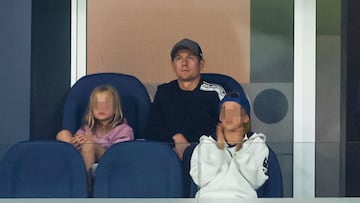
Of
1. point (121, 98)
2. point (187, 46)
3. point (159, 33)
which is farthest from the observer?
point (159, 33)

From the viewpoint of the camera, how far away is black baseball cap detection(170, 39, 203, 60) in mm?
6297

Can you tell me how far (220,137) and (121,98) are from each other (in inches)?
44.3

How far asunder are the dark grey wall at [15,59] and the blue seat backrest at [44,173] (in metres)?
1.28

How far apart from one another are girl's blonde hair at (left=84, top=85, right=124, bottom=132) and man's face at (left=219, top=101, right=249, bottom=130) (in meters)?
0.64

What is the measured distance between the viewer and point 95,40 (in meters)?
6.54

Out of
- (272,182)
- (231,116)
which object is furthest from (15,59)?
(272,182)

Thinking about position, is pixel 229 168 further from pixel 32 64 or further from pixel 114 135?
pixel 32 64

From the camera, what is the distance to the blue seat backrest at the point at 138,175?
4961mm

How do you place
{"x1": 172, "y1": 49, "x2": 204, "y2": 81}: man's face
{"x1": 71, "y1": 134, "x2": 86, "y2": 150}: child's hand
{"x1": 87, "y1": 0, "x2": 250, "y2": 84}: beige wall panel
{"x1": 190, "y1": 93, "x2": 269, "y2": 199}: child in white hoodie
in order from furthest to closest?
{"x1": 87, "y1": 0, "x2": 250, "y2": 84}: beige wall panel < {"x1": 172, "y1": 49, "x2": 204, "y2": 81}: man's face < {"x1": 71, "y1": 134, "x2": 86, "y2": 150}: child's hand < {"x1": 190, "y1": 93, "x2": 269, "y2": 199}: child in white hoodie

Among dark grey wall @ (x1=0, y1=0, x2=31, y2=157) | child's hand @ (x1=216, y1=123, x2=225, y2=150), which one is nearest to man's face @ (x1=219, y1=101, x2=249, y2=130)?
child's hand @ (x1=216, y1=123, x2=225, y2=150)

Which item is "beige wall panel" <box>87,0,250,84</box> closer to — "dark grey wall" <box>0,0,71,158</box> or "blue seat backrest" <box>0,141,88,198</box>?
"dark grey wall" <box>0,0,71,158</box>

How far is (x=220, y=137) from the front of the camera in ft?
16.6

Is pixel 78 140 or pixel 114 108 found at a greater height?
pixel 114 108

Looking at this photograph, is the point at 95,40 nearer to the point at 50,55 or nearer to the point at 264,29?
the point at 50,55
